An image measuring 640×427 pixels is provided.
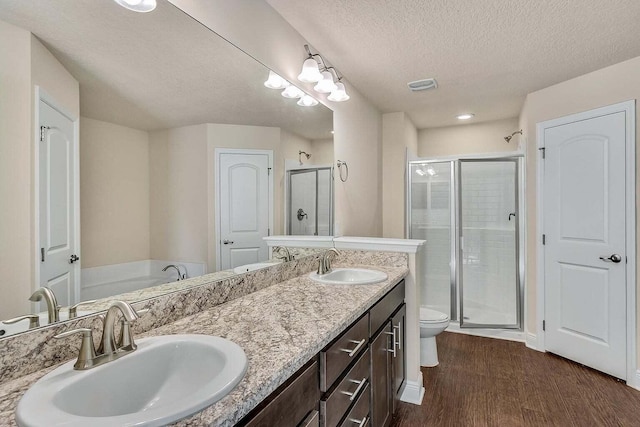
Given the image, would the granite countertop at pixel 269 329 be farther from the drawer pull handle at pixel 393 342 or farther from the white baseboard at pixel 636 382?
the white baseboard at pixel 636 382

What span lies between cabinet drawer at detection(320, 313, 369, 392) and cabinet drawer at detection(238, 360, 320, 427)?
45 mm

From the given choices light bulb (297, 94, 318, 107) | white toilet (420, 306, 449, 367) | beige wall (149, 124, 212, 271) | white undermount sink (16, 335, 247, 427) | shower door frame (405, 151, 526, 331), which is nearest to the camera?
white undermount sink (16, 335, 247, 427)

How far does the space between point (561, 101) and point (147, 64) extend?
10.2 feet

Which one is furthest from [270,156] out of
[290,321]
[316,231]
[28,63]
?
[28,63]

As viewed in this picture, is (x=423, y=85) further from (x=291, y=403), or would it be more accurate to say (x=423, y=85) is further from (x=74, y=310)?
(x=74, y=310)

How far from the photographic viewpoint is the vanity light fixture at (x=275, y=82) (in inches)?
69.0

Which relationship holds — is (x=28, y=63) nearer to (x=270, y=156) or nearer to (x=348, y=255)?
(x=270, y=156)

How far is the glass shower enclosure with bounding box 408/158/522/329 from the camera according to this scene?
328 cm

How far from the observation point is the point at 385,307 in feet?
5.51

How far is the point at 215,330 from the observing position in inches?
41.1

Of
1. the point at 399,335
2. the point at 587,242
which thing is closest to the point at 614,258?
the point at 587,242

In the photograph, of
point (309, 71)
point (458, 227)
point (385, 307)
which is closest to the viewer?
point (385, 307)

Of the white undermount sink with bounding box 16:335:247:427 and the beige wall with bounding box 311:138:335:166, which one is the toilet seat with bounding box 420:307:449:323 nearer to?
the beige wall with bounding box 311:138:335:166

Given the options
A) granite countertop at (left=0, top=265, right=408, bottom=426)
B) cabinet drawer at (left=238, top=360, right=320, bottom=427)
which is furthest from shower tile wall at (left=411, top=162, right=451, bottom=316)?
cabinet drawer at (left=238, top=360, right=320, bottom=427)
